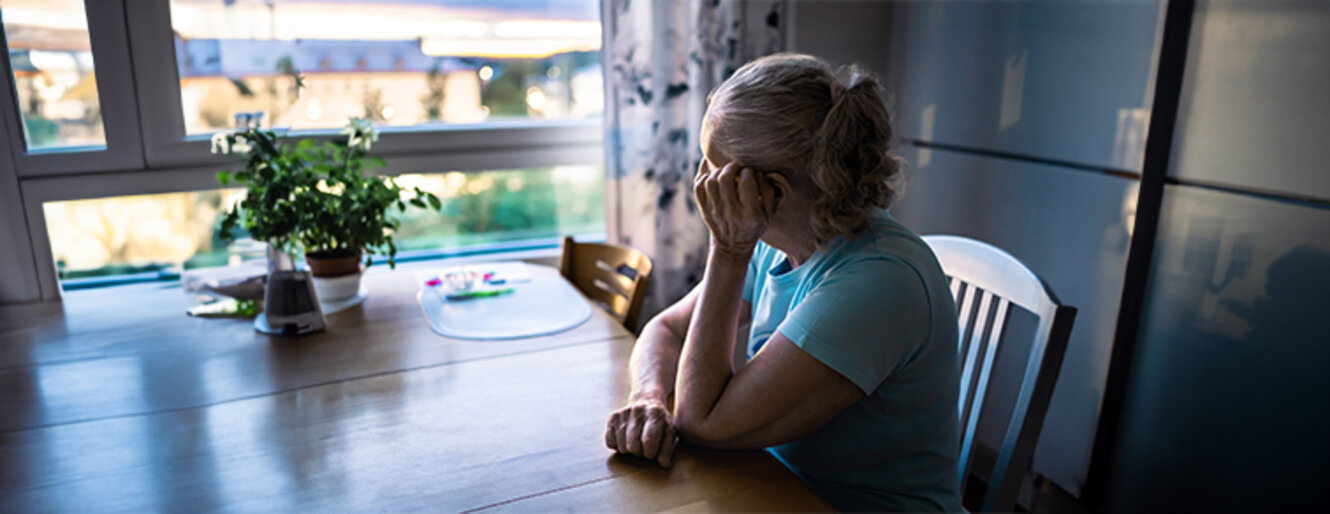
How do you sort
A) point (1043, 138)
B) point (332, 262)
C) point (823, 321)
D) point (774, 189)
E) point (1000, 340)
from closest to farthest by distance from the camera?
point (823, 321) < point (774, 189) < point (1000, 340) < point (332, 262) < point (1043, 138)

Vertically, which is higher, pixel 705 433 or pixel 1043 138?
pixel 1043 138

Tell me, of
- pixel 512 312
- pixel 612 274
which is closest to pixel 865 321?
pixel 512 312

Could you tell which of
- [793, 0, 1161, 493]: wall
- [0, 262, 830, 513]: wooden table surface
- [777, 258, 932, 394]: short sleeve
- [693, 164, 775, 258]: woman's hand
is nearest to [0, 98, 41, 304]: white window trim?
[0, 262, 830, 513]: wooden table surface

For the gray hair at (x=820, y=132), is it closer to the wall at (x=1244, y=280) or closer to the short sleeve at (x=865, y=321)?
the short sleeve at (x=865, y=321)

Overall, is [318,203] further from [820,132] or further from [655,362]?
[820,132]

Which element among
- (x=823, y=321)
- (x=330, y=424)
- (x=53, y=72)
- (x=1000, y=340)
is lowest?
(x=330, y=424)

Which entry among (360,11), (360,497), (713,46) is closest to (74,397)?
(360,497)

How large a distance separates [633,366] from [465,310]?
0.55 m

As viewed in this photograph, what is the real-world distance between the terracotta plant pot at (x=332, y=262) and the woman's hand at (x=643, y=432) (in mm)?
904

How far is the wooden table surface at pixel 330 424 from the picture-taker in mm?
956

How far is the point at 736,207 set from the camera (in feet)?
3.43

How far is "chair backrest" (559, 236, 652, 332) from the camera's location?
1781 mm

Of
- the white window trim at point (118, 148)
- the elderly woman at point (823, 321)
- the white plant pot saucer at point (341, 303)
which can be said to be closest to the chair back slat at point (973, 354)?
the elderly woman at point (823, 321)

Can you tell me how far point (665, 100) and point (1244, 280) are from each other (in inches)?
56.1
